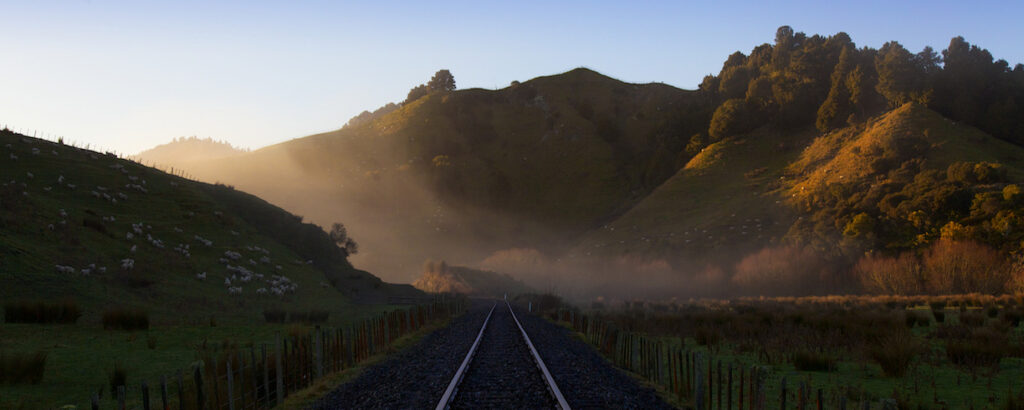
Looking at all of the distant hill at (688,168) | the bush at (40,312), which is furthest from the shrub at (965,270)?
the bush at (40,312)

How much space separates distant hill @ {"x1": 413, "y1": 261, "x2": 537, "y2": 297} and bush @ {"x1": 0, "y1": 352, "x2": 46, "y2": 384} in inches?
2531

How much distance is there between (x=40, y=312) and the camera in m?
22.1

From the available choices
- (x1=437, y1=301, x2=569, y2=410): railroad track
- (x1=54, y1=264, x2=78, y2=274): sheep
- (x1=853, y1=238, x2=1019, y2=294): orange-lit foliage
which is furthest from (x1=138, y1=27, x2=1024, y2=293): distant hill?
(x1=54, y1=264, x2=78, y2=274): sheep

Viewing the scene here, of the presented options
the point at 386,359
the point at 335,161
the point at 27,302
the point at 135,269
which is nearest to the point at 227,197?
the point at 135,269

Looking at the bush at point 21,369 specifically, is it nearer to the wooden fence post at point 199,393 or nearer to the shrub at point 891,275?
the wooden fence post at point 199,393

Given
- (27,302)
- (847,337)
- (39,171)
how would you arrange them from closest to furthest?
(847,337) → (27,302) → (39,171)

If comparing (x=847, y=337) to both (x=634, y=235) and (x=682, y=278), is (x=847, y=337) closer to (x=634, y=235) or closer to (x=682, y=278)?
(x=682, y=278)

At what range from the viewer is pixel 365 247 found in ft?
416

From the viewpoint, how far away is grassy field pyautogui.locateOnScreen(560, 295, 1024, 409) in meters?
12.4

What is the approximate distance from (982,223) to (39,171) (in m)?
80.1

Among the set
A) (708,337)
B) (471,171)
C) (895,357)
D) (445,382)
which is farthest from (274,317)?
(471,171)

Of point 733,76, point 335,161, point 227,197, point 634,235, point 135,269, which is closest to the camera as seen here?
point 135,269

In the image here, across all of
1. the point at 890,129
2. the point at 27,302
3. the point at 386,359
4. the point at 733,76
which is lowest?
the point at 386,359

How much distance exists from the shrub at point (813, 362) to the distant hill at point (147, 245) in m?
25.0
